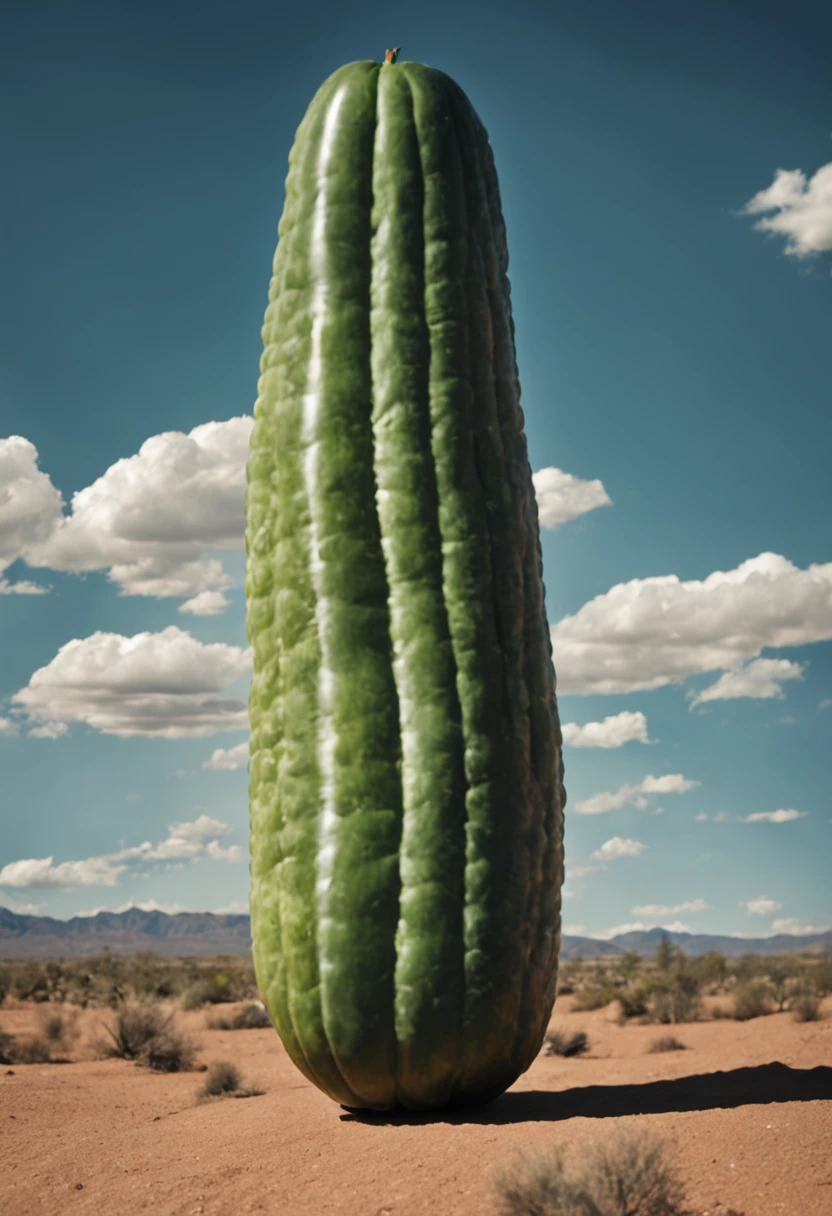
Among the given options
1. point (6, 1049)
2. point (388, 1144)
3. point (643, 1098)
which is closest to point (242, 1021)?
point (6, 1049)

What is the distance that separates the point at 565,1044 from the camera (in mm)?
10641

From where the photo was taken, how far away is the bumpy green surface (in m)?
5.10

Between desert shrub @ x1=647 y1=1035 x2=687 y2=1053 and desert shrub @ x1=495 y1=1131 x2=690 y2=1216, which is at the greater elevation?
desert shrub @ x1=495 y1=1131 x2=690 y2=1216

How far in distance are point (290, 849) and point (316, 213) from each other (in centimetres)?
348

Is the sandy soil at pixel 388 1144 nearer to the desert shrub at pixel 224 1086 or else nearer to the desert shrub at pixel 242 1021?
the desert shrub at pixel 224 1086

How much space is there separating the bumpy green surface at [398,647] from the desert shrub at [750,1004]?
9074 millimetres

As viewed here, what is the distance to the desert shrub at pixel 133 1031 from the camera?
1093cm

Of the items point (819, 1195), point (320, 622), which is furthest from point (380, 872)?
point (819, 1195)

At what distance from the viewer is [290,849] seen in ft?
17.4

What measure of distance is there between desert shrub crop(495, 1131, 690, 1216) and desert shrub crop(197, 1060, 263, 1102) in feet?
14.8

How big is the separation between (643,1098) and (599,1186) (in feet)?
7.99

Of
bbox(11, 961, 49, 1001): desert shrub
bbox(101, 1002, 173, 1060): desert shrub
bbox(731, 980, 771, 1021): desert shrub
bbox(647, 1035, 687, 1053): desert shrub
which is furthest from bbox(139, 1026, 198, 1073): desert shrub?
bbox(11, 961, 49, 1001): desert shrub

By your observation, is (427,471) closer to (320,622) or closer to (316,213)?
(320,622)

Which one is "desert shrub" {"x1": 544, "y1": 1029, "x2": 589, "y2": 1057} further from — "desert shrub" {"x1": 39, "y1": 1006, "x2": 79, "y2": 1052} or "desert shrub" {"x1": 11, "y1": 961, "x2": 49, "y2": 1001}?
"desert shrub" {"x1": 11, "y1": 961, "x2": 49, "y2": 1001}
